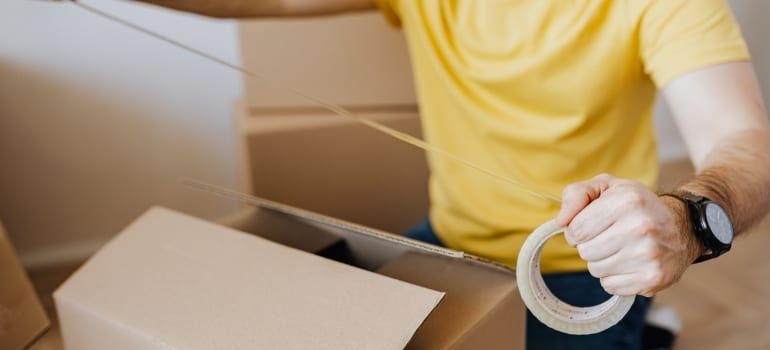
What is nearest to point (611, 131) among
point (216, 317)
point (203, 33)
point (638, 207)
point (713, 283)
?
point (638, 207)

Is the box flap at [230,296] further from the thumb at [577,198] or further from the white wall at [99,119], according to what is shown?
the white wall at [99,119]

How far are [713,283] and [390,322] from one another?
1.08m

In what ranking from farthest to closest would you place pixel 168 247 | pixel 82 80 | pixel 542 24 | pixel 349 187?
pixel 82 80, pixel 349 187, pixel 542 24, pixel 168 247

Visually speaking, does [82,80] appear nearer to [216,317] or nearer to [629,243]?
[216,317]

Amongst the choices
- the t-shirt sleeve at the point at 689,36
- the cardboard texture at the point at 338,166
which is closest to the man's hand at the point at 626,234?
the t-shirt sleeve at the point at 689,36

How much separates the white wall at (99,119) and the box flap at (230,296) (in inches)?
29.9

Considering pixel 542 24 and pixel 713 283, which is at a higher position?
pixel 542 24

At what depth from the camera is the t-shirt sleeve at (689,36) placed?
0.64m

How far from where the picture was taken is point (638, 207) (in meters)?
0.45

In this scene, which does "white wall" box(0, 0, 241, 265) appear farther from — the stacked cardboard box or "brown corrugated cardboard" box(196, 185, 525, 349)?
"brown corrugated cardboard" box(196, 185, 525, 349)

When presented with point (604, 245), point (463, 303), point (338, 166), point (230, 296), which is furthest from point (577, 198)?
point (338, 166)

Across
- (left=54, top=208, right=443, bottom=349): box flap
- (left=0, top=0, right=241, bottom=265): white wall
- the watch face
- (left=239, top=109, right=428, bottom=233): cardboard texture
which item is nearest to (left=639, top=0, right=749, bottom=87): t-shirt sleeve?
the watch face

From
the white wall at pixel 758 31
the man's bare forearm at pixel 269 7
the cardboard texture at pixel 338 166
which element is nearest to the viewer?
the white wall at pixel 758 31

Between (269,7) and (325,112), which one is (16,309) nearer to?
(269,7)
